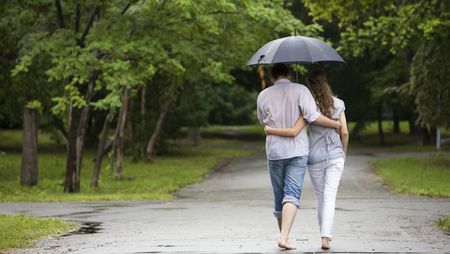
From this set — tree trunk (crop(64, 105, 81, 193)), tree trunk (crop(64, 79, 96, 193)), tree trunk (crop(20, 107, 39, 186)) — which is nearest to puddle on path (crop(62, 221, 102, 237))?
tree trunk (crop(64, 79, 96, 193))

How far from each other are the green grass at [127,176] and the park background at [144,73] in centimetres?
6

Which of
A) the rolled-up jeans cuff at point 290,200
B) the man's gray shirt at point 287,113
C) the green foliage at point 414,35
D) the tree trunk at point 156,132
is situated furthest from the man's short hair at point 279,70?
the tree trunk at point 156,132

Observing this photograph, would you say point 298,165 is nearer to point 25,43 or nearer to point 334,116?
point 334,116

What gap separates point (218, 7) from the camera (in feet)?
71.1

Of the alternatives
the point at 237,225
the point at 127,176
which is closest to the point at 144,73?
the point at 237,225

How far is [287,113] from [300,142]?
31cm

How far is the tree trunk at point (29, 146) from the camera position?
85.7 ft

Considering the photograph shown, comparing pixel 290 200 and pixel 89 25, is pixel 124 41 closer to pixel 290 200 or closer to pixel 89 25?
pixel 89 25

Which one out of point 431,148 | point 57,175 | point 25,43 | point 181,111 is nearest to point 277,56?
point 25,43

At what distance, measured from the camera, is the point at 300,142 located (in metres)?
9.12

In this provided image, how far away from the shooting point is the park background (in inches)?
810

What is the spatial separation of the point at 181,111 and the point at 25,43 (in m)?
20.4

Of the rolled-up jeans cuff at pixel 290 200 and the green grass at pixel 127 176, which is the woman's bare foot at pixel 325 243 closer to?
the rolled-up jeans cuff at pixel 290 200

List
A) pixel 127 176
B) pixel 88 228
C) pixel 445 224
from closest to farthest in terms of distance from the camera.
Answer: pixel 445 224
pixel 88 228
pixel 127 176
